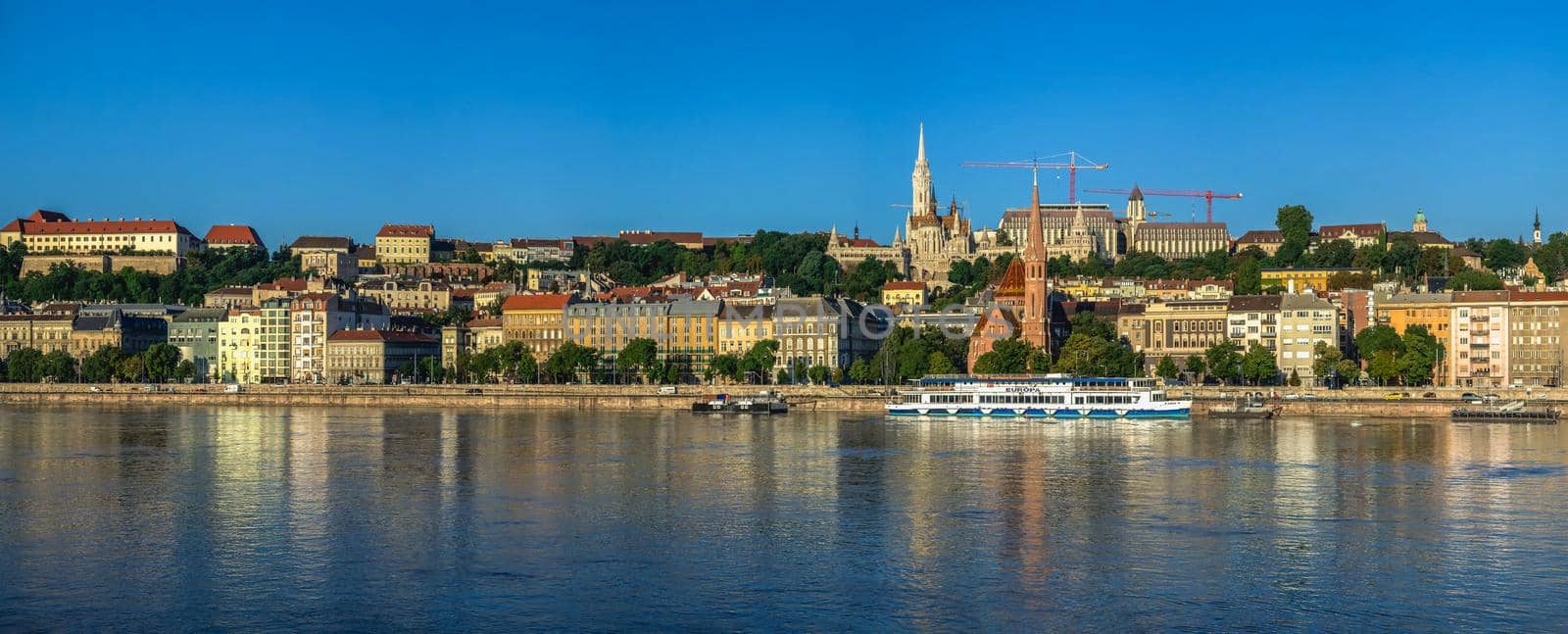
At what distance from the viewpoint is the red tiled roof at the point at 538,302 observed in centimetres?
8100

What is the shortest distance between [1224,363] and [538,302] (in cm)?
3254

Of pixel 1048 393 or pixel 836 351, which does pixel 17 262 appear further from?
pixel 1048 393

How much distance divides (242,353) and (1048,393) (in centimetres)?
4467

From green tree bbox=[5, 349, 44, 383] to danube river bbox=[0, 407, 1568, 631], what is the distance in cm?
4031

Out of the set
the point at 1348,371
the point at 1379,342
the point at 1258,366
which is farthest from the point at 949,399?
the point at 1379,342

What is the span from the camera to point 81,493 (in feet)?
94.1

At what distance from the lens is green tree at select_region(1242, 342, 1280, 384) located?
208 feet

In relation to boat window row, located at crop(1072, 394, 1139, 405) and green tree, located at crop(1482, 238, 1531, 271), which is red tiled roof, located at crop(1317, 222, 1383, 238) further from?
boat window row, located at crop(1072, 394, 1139, 405)

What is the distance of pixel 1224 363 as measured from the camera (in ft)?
211

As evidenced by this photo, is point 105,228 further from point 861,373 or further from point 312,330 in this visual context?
point 861,373

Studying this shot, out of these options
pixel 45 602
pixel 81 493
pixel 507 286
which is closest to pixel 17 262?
pixel 507 286

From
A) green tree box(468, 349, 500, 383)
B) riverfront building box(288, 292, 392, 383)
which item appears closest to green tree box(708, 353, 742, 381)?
green tree box(468, 349, 500, 383)

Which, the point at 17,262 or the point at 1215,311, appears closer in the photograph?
the point at 1215,311

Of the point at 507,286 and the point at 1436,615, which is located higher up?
the point at 507,286
